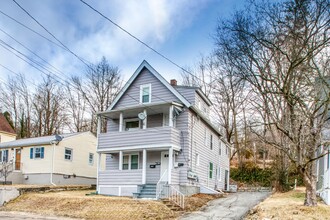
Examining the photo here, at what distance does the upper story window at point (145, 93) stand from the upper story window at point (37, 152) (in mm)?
11014

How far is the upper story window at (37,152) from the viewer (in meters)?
28.9

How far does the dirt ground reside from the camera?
15.6 metres

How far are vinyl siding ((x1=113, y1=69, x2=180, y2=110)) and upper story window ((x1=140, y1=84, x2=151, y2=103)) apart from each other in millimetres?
249

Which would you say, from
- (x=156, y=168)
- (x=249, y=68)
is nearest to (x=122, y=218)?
(x=156, y=168)

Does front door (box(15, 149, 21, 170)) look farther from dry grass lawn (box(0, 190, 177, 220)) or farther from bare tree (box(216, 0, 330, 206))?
bare tree (box(216, 0, 330, 206))

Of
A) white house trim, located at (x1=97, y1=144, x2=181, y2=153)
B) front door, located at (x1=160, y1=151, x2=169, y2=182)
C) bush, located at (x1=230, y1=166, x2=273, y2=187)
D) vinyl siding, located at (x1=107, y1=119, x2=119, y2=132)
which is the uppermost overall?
vinyl siding, located at (x1=107, y1=119, x2=119, y2=132)

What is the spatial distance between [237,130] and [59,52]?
30676 mm

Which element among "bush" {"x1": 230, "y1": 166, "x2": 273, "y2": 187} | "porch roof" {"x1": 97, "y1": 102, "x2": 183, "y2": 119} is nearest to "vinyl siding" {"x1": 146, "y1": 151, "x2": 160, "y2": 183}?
"porch roof" {"x1": 97, "y1": 102, "x2": 183, "y2": 119}

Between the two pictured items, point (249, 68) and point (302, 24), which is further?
point (249, 68)

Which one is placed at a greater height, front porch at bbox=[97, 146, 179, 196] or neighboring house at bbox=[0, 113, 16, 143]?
neighboring house at bbox=[0, 113, 16, 143]

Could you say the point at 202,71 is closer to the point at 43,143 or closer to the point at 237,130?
the point at 237,130

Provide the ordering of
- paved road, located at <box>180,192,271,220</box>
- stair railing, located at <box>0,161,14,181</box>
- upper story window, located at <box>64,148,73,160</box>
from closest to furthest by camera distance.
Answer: paved road, located at <box>180,192,271,220</box> → stair railing, located at <box>0,161,14,181</box> → upper story window, located at <box>64,148,73,160</box>

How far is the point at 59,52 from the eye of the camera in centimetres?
1450

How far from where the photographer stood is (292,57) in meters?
13.2
